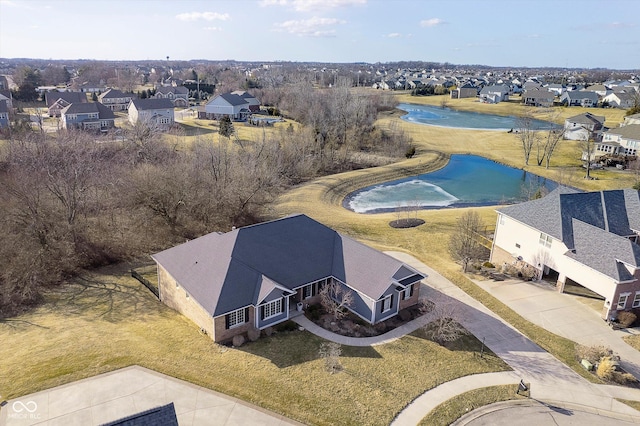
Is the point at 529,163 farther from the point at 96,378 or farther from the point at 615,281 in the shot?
the point at 96,378

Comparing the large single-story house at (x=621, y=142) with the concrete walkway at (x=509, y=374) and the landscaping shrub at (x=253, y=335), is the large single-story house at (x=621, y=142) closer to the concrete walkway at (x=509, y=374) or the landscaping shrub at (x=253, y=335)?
the concrete walkway at (x=509, y=374)

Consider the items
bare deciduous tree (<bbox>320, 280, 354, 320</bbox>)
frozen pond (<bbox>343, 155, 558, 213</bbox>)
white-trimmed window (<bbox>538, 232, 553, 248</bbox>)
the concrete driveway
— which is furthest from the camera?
frozen pond (<bbox>343, 155, 558, 213</bbox>)

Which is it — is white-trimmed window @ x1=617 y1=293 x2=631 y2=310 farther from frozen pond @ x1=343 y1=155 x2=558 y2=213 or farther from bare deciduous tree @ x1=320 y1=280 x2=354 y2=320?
frozen pond @ x1=343 y1=155 x2=558 y2=213

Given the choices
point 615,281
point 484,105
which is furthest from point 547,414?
point 484,105

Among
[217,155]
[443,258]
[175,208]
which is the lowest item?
[443,258]

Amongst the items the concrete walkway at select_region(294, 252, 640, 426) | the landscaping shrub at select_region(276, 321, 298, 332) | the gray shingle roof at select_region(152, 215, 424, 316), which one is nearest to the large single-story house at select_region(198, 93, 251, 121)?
the gray shingle roof at select_region(152, 215, 424, 316)
